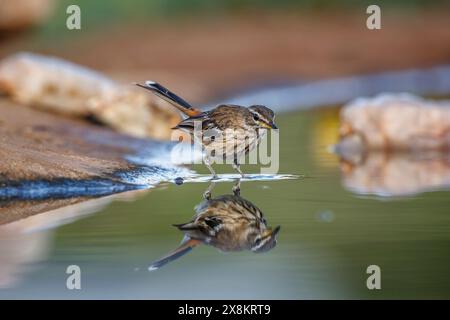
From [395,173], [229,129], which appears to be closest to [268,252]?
[229,129]

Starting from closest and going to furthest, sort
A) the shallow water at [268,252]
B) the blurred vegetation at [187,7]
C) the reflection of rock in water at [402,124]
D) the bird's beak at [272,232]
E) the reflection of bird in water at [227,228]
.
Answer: the shallow water at [268,252]
the reflection of bird in water at [227,228]
the bird's beak at [272,232]
the reflection of rock in water at [402,124]
the blurred vegetation at [187,7]

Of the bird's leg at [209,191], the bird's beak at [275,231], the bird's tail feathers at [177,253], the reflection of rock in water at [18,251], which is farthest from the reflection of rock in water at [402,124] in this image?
the reflection of rock in water at [18,251]

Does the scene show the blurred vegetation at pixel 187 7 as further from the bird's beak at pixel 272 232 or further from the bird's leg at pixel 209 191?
the bird's beak at pixel 272 232

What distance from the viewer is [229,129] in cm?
802

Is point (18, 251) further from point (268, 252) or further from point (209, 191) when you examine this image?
point (209, 191)

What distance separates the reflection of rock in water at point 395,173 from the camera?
7.70 metres

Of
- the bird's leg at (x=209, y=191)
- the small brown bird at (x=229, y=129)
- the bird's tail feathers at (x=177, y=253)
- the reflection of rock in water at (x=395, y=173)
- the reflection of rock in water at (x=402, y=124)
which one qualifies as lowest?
the bird's tail feathers at (x=177, y=253)

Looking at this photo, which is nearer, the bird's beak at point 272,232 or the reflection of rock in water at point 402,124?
the bird's beak at point 272,232

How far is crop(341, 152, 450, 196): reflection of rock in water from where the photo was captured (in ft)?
25.3

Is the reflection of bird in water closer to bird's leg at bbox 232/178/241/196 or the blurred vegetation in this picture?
bird's leg at bbox 232/178/241/196

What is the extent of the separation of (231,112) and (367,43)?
11783 millimetres

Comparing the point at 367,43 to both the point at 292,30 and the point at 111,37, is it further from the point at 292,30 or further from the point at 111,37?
the point at 111,37

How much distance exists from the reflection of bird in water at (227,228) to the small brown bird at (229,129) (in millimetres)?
906

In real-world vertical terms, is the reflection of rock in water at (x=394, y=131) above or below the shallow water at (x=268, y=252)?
above
